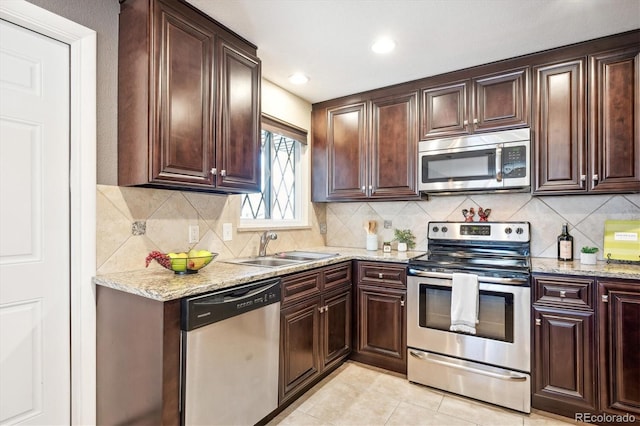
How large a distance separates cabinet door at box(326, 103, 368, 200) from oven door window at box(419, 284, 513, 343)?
1.12 metres

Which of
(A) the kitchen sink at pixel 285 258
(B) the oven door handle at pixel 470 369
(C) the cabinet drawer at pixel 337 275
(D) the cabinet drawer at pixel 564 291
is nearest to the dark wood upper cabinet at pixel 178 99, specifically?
(A) the kitchen sink at pixel 285 258

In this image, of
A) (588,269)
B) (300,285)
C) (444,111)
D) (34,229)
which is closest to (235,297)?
(300,285)

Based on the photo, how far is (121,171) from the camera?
1849mm

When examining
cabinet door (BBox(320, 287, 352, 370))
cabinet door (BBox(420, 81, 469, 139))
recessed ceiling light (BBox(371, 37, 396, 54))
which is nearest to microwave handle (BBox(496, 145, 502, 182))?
cabinet door (BBox(420, 81, 469, 139))

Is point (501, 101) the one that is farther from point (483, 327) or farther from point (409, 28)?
point (483, 327)

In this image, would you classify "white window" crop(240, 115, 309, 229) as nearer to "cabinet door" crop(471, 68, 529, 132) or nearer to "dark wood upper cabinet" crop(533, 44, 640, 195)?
"cabinet door" crop(471, 68, 529, 132)

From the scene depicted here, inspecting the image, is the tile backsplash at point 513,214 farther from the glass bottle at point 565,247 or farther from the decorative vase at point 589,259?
the decorative vase at point 589,259

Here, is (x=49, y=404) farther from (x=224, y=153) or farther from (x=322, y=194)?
(x=322, y=194)

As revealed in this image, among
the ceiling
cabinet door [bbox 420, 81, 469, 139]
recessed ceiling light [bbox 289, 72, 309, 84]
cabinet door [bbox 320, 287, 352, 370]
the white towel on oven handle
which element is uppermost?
the ceiling

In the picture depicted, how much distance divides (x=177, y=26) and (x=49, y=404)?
202 centimetres

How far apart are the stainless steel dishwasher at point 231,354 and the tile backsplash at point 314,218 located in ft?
2.07

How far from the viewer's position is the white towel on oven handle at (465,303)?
7.43 ft

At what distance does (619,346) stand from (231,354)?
2176 mm

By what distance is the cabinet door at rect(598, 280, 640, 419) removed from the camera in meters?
1.95
